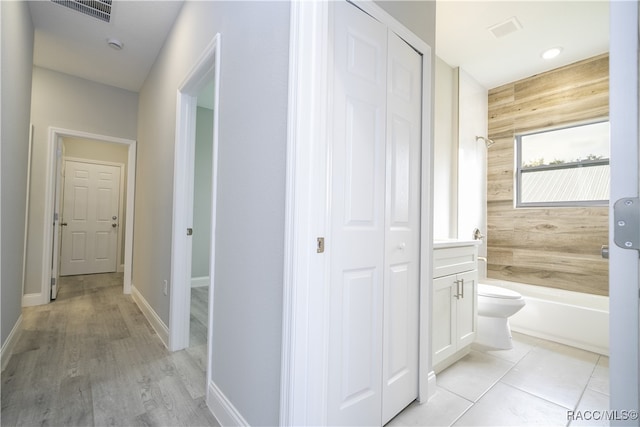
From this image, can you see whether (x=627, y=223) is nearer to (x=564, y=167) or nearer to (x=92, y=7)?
(x=564, y=167)

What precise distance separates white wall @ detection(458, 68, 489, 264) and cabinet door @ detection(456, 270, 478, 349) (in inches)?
35.5

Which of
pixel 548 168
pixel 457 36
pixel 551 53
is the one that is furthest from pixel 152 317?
pixel 551 53

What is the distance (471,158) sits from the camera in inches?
123

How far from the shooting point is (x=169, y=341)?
2.09 m

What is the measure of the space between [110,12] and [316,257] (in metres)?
2.86

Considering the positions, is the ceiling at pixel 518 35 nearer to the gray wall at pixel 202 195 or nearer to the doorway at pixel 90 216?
the gray wall at pixel 202 195

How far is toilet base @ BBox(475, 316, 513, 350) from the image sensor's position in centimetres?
221

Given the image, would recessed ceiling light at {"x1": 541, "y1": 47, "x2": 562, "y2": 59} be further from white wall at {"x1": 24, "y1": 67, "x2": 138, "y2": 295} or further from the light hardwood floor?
white wall at {"x1": 24, "y1": 67, "x2": 138, "y2": 295}

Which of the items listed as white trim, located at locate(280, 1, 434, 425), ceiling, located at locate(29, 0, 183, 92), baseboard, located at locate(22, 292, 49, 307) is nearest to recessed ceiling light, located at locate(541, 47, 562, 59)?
white trim, located at locate(280, 1, 434, 425)

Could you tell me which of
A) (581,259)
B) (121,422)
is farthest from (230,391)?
(581,259)

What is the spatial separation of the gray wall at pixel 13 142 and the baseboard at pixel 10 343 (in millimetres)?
44

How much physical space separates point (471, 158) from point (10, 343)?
4341 millimetres

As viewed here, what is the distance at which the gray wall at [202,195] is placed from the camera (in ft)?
14.0

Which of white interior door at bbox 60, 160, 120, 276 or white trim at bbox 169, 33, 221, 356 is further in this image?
white interior door at bbox 60, 160, 120, 276
